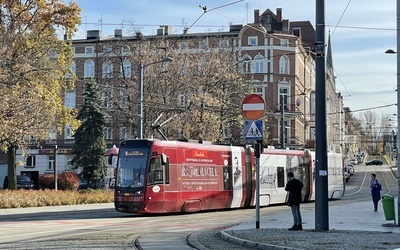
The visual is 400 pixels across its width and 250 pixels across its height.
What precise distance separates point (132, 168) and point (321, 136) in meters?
10.2

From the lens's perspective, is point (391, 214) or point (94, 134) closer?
point (391, 214)

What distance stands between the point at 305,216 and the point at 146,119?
24.4m

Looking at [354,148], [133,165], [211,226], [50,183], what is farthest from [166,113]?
[354,148]

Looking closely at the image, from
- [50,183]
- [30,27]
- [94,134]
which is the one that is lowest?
[50,183]

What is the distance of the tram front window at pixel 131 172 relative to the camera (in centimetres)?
2573

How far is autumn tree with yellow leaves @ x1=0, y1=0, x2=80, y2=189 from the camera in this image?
34.7 m

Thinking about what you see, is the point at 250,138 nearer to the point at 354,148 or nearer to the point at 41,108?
the point at 41,108

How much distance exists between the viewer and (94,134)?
59.5 m

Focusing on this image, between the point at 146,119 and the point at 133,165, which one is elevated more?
the point at 146,119

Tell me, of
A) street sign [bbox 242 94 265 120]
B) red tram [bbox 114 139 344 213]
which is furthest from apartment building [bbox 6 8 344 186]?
street sign [bbox 242 94 265 120]

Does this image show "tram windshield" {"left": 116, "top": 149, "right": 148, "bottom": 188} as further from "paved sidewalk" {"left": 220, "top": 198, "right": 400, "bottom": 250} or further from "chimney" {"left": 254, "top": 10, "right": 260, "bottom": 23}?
"chimney" {"left": 254, "top": 10, "right": 260, "bottom": 23}

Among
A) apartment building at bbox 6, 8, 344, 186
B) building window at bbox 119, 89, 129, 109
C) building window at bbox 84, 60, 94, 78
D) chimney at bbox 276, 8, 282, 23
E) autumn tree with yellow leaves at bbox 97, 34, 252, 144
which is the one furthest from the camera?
chimney at bbox 276, 8, 282, 23

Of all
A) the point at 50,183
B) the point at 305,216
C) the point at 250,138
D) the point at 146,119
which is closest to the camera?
the point at 250,138

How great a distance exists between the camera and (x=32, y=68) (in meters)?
37.4
